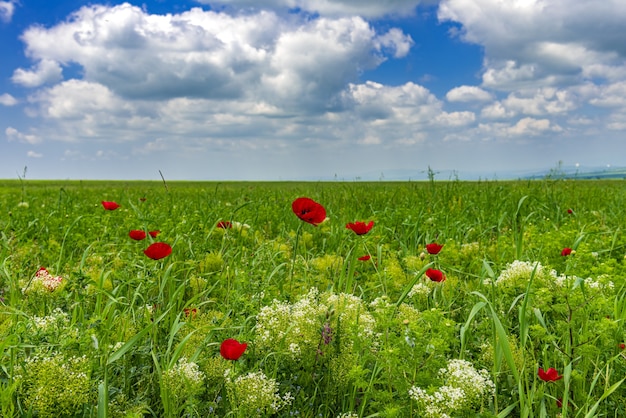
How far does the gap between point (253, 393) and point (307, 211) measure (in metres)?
1.26

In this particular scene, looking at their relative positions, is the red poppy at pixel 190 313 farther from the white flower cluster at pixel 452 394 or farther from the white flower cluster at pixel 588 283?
the white flower cluster at pixel 588 283

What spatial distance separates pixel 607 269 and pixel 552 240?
1.08 metres

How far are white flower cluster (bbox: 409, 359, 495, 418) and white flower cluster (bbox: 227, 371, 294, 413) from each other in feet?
1.66

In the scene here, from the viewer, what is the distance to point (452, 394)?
1.73 metres

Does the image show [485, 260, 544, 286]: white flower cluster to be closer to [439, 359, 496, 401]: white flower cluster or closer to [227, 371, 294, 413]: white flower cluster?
[439, 359, 496, 401]: white flower cluster

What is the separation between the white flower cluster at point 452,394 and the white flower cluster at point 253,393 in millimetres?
506

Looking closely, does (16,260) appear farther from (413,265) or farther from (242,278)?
(413,265)

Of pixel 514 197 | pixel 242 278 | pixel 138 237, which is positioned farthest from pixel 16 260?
pixel 514 197

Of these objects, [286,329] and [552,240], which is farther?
[552,240]

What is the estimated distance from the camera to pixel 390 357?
5.76 ft

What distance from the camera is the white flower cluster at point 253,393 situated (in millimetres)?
1779

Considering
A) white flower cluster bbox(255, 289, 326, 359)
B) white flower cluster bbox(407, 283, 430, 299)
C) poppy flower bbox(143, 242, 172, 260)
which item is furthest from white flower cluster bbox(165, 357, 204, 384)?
white flower cluster bbox(407, 283, 430, 299)

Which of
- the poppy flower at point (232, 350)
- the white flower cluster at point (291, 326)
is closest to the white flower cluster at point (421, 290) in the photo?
the white flower cluster at point (291, 326)

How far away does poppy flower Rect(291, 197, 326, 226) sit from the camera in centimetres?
278
